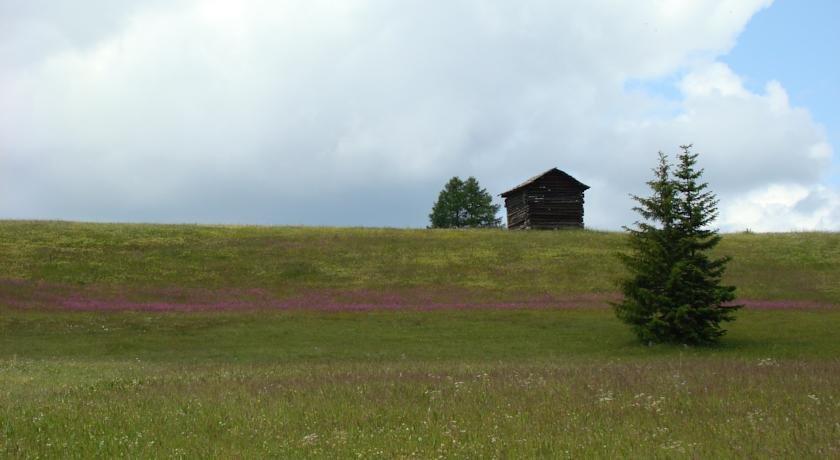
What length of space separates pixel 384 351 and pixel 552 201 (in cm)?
5215

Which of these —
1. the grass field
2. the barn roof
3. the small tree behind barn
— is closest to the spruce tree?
the grass field

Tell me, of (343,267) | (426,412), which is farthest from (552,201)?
(426,412)

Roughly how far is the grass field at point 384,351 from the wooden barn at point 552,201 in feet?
19.6

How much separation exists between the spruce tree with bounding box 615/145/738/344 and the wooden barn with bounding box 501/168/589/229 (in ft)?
151

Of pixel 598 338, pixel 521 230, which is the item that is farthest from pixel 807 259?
pixel 598 338

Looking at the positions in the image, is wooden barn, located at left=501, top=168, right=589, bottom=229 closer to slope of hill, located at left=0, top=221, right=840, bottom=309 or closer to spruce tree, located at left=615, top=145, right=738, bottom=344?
slope of hill, located at left=0, top=221, right=840, bottom=309

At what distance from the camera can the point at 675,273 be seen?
106 ft

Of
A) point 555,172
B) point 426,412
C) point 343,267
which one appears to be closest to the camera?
point 426,412

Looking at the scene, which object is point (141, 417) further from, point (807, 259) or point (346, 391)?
point (807, 259)

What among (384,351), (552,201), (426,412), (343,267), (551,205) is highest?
(552,201)

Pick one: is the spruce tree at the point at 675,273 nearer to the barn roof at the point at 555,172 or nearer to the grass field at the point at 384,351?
the grass field at the point at 384,351

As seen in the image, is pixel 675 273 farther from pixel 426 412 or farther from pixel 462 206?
pixel 462 206

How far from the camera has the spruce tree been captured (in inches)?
1280

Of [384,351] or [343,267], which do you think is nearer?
[384,351]
